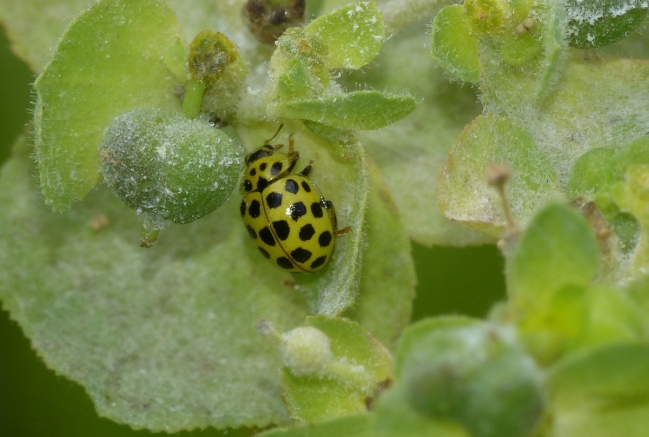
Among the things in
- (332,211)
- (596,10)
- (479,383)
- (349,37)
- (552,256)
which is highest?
(596,10)

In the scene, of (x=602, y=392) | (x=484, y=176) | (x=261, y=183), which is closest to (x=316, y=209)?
(x=261, y=183)

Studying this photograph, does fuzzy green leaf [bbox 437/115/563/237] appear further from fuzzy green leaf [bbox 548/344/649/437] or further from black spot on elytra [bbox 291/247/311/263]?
fuzzy green leaf [bbox 548/344/649/437]

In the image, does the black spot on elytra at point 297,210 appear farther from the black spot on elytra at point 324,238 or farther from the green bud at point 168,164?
the green bud at point 168,164

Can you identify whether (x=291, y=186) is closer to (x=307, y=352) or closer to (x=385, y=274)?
(x=385, y=274)

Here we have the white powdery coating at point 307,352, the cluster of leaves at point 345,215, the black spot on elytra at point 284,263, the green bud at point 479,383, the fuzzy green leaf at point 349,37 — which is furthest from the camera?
the black spot on elytra at point 284,263

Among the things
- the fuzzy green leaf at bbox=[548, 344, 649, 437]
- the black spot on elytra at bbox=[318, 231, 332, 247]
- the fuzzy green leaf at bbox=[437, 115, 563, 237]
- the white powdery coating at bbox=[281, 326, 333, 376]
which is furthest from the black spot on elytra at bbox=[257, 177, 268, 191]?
the fuzzy green leaf at bbox=[548, 344, 649, 437]

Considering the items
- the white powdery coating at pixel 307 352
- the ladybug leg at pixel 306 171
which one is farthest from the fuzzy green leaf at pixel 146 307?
the white powdery coating at pixel 307 352

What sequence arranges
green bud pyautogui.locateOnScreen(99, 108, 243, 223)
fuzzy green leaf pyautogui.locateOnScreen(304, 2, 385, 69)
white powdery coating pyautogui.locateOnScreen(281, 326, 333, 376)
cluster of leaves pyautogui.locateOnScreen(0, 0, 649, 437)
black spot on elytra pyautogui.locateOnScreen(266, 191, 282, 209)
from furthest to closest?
1. black spot on elytra pyautogui.locateOnScreen(266, 191, 282, 209)
2. fuzzy green leaf pyautogui.locateOnScreen(304, 2, 385, 69)
3. green bud pyautogui.locateOnScreen(99, 108, 243, 223)
4. white powdery coating pyautogui.locateOnScreen(281, 326, 333, 376)
5. cluster of leaves pyautogui.locateOnScreen(0, 0, 649, 437)
